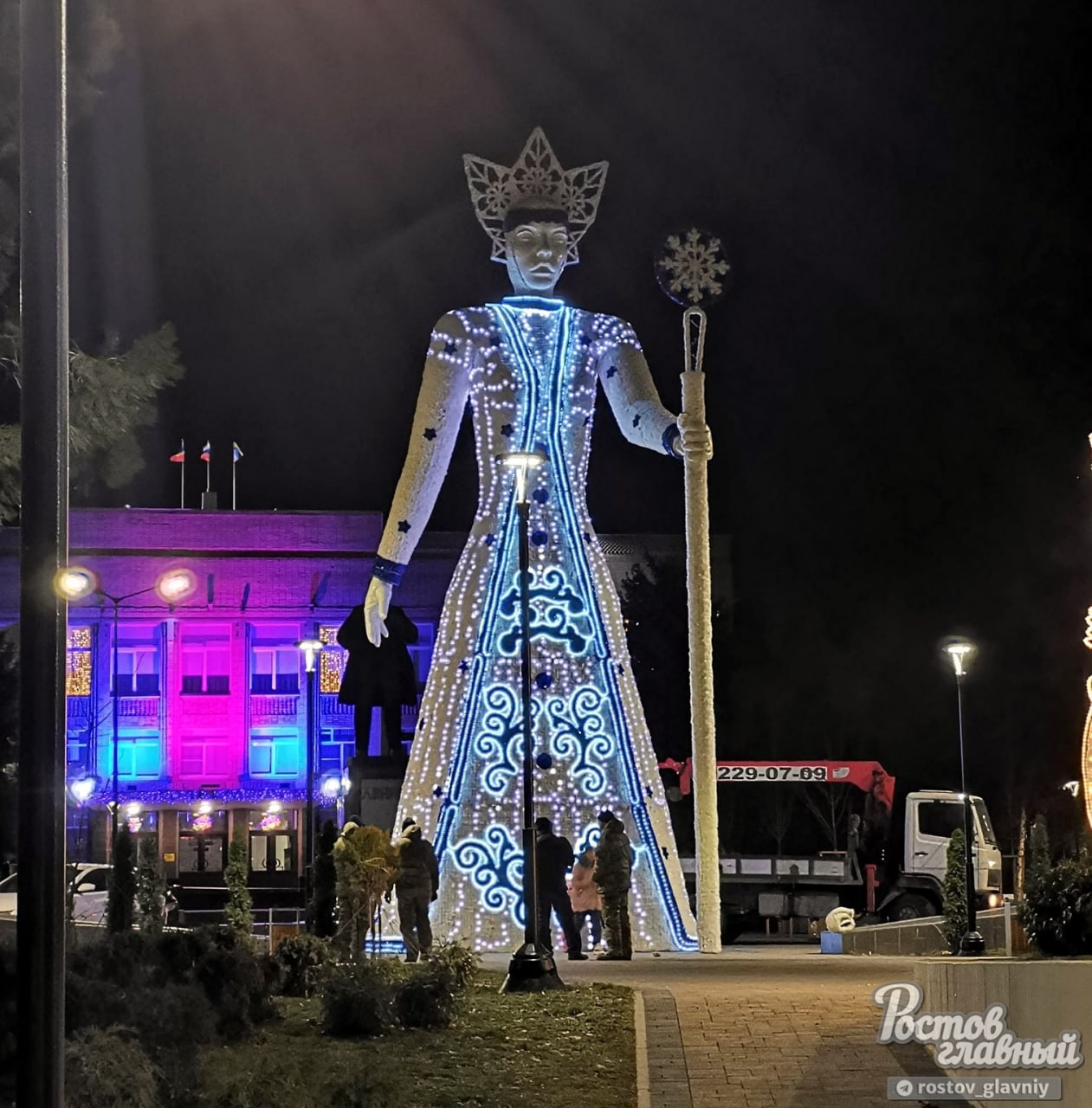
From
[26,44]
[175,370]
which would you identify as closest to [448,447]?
[175,370]

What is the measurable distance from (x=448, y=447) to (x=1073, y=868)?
37.9 feet

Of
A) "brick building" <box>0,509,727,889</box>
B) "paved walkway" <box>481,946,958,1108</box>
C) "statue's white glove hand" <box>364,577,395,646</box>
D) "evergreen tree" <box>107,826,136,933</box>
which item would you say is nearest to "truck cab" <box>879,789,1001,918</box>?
"paved walkway" <box>481,946,958,1108</box>

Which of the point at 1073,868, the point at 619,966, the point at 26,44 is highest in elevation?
the point at 26,44

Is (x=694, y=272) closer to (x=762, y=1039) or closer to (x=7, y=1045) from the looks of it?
(x=762, y=1039)

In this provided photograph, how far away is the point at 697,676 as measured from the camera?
20609mm

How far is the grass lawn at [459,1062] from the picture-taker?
10086mm

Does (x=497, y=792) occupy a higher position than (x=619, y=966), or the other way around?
(x=497, y=792)

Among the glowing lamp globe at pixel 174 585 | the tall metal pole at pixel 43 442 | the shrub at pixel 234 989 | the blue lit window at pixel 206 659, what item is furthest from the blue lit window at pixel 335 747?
the tall metal pole at pixel 43 442

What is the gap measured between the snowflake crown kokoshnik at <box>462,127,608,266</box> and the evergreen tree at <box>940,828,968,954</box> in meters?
9.33

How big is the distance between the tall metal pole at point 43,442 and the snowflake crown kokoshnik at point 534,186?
14.7 m

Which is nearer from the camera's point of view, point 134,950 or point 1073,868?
point 1073,868

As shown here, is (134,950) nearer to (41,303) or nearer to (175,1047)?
(175,1047)

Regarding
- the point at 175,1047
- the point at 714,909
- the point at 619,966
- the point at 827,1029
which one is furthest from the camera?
the point at 714,909

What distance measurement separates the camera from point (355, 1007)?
12984 mm
